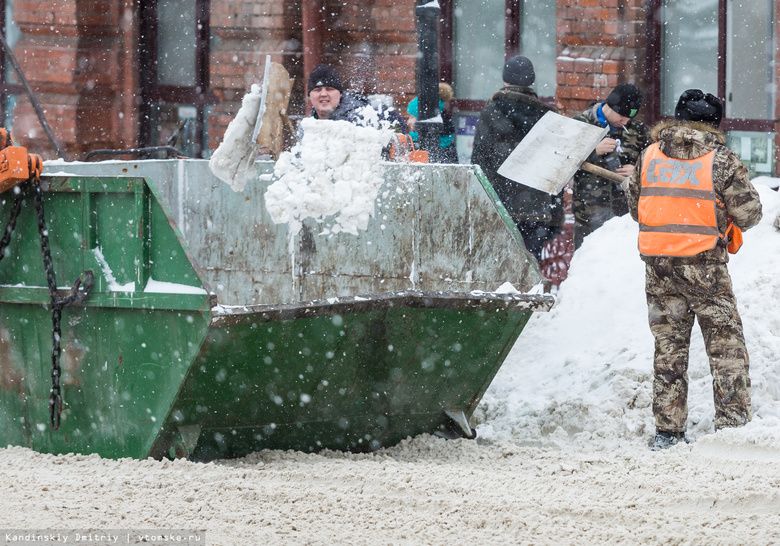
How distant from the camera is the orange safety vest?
16.5 ft

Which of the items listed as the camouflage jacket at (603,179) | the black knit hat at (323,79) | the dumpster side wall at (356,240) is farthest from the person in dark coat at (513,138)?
the dumpster side wall at (356,240)

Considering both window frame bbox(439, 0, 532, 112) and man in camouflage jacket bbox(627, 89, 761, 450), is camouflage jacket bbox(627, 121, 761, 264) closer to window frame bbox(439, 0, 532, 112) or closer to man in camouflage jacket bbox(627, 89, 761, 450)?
man in camouflage jacket bbox(627, 89, 761, 450)

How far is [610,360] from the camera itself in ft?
20.5

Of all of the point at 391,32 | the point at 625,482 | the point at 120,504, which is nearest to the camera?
the point at 120,504

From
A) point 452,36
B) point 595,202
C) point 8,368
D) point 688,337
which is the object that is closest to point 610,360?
point 688,337

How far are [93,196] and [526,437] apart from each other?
2559 millimetres

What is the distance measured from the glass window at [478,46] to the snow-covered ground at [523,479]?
3.64 meters

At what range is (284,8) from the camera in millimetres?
9406

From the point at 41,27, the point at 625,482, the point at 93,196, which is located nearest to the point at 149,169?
the point at 93,196

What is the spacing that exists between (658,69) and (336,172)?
13.5ft

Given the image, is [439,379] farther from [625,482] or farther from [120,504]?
[120,504]

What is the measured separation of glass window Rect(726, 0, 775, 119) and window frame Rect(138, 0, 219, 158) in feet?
16.7

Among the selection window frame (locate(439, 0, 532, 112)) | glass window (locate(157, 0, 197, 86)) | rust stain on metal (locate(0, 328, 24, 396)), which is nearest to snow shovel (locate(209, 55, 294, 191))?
rust stain on metal (locate(0, 328, 24, 396))

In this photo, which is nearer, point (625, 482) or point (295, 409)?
point (625, 482)
